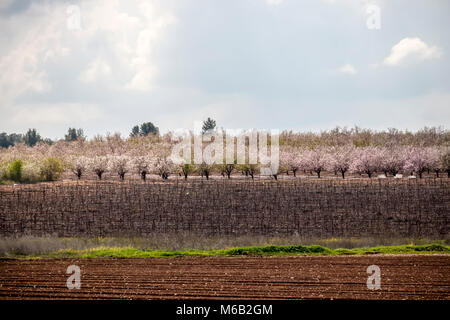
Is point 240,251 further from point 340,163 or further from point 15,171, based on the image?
point 340,163

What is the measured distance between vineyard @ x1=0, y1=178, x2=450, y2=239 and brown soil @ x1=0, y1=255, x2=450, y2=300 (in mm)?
8231

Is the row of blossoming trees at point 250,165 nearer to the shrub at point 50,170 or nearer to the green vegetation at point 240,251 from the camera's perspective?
the shrub at point 50,170

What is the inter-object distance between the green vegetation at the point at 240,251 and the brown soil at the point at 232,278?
125 cm

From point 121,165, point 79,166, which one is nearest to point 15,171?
point 79,166

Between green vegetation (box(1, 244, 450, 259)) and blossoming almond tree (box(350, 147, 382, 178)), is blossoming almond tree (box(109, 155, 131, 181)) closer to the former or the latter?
blossoming almond tree (box(350, 147, 382, 178))

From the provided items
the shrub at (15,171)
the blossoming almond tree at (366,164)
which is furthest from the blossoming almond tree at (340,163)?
the shrub at (15,171)

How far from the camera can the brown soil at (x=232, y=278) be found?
1421 cm

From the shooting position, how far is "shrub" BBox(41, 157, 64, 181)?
62.8 metres

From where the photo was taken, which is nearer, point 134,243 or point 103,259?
point 103,259

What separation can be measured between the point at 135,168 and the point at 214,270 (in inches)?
2168
